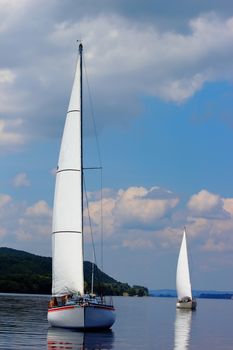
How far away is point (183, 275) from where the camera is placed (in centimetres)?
11844

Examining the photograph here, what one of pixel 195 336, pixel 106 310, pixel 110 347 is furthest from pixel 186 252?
pixel 110 347

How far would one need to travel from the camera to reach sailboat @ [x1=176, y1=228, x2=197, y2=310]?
387 ft

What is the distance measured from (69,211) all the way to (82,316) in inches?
334

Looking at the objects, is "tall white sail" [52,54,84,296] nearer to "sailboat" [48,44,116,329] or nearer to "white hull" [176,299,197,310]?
"sailboat" [48,44,116,329]

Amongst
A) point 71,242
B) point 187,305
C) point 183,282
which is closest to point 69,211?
point 71,242

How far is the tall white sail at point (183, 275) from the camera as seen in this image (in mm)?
117750

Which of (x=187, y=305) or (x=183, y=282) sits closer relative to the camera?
(x=183, y=282)

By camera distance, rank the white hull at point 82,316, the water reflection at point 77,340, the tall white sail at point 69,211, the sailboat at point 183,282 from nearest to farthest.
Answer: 1. the water reflection at point 77,340
2. the white hull at point 82,316
3. the tall white sail at point 69,211
4. the sailboat at point 183,282

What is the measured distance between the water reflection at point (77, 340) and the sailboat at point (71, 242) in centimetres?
69

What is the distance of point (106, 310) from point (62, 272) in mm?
4755

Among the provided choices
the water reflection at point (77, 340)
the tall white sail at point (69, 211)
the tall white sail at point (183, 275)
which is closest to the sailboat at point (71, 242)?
the tall white sail at point (69, 211)

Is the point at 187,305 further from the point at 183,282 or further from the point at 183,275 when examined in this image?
the point at 183,275

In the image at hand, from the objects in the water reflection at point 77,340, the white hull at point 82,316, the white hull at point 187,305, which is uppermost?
the white hull at point 187,305

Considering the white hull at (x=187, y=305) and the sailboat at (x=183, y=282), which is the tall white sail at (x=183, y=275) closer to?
the sailboat at (x=183, y=282)
